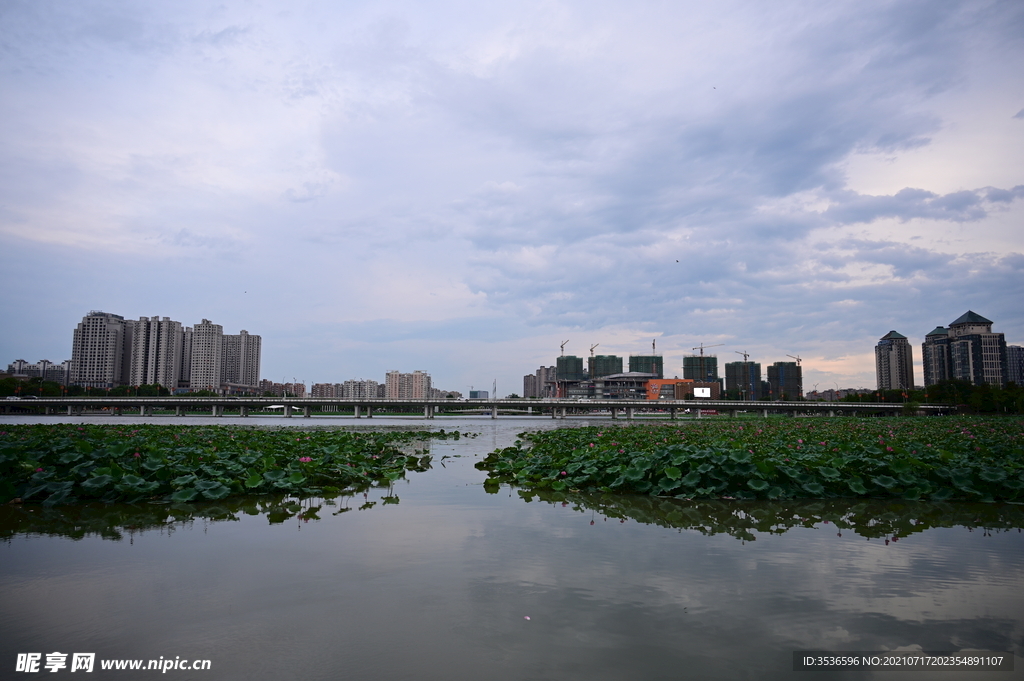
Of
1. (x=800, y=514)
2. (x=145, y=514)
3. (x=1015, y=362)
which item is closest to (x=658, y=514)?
(x=800, y=514)

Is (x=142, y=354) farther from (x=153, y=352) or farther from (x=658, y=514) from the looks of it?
(x=658, y=514)

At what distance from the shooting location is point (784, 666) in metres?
3.68

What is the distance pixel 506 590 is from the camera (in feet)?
16.9

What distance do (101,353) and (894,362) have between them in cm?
25966

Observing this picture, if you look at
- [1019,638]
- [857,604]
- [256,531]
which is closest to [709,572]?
[857,604]

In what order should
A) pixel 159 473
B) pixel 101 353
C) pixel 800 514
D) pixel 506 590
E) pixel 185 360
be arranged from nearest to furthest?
pixel 506 590 → pixel 800 514 → pixel 159 473 → pixel 101 353 → pixel 185 360

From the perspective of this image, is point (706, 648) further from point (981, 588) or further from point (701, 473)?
point (701, 473)

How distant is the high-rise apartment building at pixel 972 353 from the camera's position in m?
135

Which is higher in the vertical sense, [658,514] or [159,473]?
[159,473]

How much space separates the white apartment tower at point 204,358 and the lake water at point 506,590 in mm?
203493

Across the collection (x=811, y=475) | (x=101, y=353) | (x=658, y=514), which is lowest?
(x=658, y=514)

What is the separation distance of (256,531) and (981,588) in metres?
8.24

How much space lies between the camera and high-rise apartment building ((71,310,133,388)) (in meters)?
170

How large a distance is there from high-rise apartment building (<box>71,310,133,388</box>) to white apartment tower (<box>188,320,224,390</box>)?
18.7m
